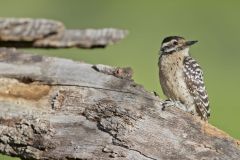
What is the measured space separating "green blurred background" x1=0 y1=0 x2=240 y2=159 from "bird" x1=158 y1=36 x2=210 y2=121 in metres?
4.17

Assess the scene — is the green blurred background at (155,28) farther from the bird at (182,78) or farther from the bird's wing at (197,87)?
→ the bird's wing at (197,87)

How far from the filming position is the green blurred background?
15.0m

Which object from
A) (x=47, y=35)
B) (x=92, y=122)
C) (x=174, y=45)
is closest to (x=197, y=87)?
(x=174, y=45)

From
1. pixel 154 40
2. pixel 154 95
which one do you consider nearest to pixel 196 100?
pixel 154 95

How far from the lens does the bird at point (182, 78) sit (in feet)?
30.7

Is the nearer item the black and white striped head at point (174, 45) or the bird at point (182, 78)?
the bird at point (182, 78)

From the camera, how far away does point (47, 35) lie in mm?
9445

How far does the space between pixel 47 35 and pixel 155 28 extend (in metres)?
7.97

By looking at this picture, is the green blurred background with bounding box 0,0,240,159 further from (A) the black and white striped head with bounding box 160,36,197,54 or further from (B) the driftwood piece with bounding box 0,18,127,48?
(B) the driftwood piece with bounding box 0,18,127,48

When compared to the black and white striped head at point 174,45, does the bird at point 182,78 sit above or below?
below

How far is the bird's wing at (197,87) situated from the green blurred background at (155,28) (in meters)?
4.34

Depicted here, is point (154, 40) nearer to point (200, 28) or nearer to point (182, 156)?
point (200, 28)

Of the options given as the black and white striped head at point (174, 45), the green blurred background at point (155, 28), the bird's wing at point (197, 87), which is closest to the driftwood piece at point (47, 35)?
the black and white striped head at point (174, 45)

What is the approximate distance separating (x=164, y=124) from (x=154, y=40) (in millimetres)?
8767
